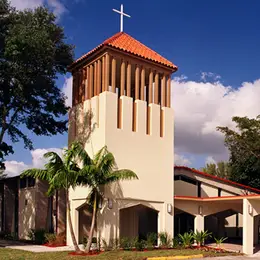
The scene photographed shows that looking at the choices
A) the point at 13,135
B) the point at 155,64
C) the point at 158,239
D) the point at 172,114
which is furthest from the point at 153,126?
the point at 13,135

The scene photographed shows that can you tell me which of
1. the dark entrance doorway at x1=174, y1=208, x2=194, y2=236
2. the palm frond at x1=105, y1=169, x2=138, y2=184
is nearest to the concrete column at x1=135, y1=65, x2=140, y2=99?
the palm frond at x1=105, y1=169, x2=138, y2=184

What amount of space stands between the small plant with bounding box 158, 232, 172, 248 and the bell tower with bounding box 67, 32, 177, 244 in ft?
1.31

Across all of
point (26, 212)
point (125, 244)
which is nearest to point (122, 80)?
point (125, 244)

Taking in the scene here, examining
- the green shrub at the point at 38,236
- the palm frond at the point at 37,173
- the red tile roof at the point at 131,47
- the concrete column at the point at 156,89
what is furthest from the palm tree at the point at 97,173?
the green shrub at the point at 38,236

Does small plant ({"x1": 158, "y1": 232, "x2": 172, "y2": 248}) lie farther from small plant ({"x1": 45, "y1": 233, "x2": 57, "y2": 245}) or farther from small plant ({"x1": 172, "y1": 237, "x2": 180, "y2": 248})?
small plant ({"x1": 45, "y1": 233, "x2": 57, "y2": 245})

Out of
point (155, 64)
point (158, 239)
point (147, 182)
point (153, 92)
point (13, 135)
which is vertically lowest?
point (158, 239)

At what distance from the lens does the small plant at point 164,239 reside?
72.9 feet

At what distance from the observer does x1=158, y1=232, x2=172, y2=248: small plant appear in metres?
22.2

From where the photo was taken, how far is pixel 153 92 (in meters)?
24.0

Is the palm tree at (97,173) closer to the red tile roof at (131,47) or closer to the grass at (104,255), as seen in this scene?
the grass at (104,255)

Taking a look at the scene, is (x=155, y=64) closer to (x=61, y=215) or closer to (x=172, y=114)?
(x=172, y=114)

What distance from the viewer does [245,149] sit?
39062mm

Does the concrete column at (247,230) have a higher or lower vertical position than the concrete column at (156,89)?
lower

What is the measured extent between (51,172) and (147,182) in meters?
5.65
